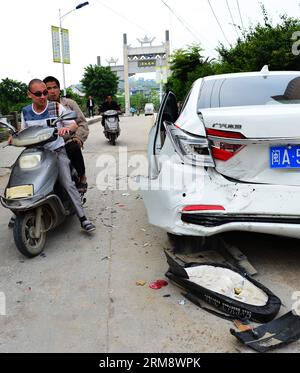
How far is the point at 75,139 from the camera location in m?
4.50

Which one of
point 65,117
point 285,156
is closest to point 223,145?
point 285,156

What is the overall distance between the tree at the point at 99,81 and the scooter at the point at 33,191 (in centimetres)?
4611

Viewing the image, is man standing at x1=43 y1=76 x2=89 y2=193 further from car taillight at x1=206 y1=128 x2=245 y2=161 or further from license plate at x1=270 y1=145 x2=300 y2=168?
license plate at x1=270 y1=145 x2=300 y2=168

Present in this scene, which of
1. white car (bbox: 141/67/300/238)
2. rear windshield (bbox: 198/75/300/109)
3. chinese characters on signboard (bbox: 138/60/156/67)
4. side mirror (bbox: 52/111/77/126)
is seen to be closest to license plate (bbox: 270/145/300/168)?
white car (bbox: 141/67/300/238)

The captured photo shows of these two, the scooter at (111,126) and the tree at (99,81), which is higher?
the tree at (99,81)

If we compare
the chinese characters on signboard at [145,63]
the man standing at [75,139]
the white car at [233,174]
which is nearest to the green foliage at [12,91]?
the man standing at [75,139]

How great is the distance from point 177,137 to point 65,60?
2697cm

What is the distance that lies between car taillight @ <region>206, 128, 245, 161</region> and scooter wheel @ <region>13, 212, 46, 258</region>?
1770mm

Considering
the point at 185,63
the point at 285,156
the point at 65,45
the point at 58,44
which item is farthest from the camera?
the point at 65,45

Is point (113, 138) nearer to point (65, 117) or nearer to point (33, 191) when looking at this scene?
point (65, 117)

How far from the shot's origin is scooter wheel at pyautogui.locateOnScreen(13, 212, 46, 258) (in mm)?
3383

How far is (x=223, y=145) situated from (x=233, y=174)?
0.72 feet

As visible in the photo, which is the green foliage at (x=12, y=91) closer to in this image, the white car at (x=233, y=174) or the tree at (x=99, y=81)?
the tree at (x=99, y=81)

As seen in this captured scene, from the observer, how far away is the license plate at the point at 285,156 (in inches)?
103
